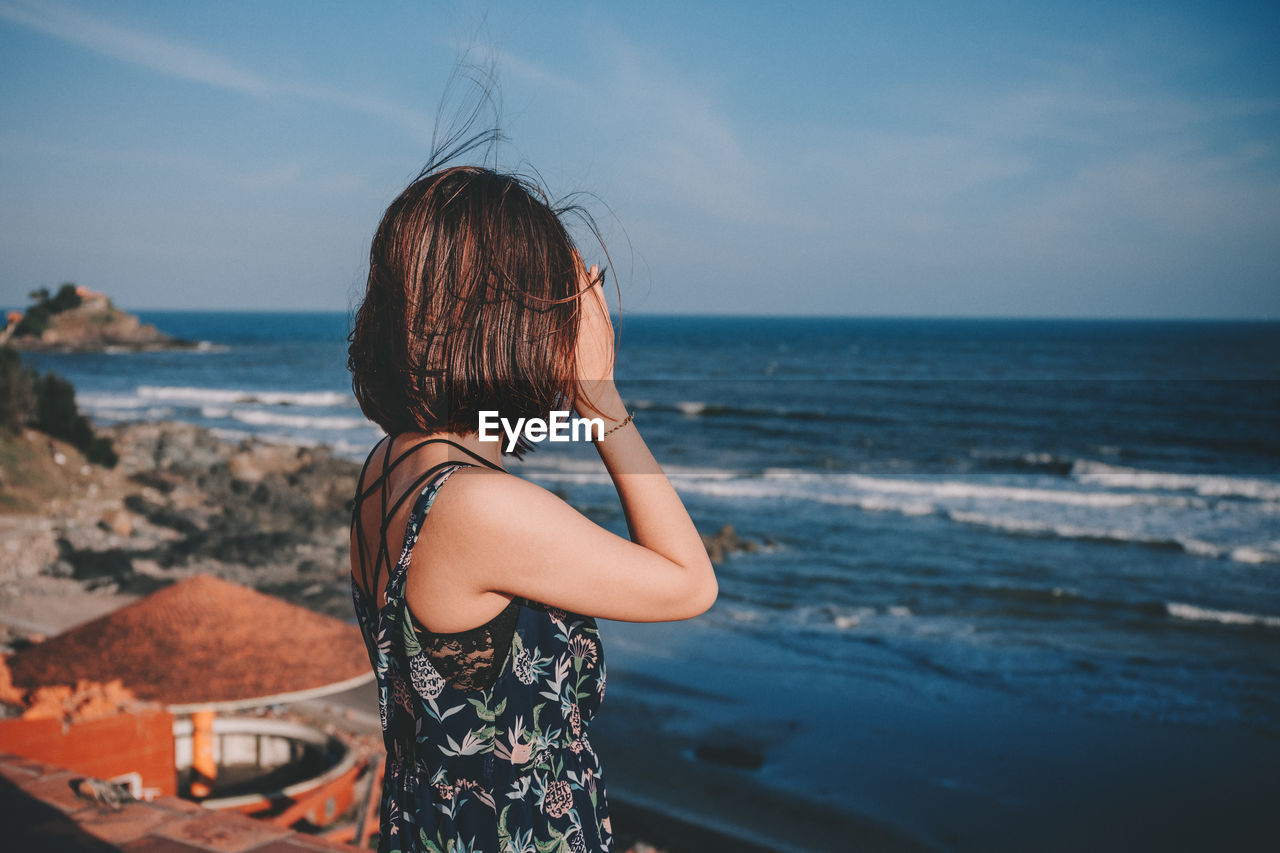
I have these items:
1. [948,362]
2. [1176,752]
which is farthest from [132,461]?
[948,362]

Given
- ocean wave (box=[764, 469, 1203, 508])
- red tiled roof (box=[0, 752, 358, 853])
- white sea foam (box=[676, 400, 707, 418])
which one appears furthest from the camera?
white sea foam (box=[676, 400, 707, 418])

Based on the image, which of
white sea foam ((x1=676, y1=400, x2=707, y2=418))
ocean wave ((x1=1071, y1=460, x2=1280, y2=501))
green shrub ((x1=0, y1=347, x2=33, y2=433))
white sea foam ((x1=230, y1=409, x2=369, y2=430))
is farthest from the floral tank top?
white sea foam ((x1=676, y1=400, x2=707, y2=418))

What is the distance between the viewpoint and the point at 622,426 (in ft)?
3.65

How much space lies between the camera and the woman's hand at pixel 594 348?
1.06m

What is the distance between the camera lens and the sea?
9.62 meters

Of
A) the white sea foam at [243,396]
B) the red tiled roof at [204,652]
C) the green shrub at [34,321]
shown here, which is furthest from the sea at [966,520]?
the green shrub at [34,321]

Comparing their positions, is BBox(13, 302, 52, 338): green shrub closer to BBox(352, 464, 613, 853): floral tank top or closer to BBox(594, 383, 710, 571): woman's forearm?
BBox(352, 464, 613, 853): floral tank top

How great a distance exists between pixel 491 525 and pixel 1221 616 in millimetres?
13699

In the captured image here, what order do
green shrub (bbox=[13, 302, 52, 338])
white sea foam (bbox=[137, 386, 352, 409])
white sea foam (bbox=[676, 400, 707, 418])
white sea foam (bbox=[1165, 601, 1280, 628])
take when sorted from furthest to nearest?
green shrub (bbox=[13, 302, 52, 338]) < white sea foam (bbox=[137, 386, 352, 409]) < white sea foam (bbox=[676, 400, 707, 418]) < white sea foam (bbox=[1165, 601, 1280, 628])

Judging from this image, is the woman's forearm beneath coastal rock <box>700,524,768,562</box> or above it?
above

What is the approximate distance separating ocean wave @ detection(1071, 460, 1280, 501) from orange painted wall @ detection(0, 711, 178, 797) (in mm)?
22401

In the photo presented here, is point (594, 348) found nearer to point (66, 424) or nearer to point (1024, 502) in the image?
point (1024, 502)

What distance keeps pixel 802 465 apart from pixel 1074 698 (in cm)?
1607

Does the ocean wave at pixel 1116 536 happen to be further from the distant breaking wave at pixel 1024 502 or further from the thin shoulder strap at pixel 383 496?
the thin shoulder strap at pixel 383 496
